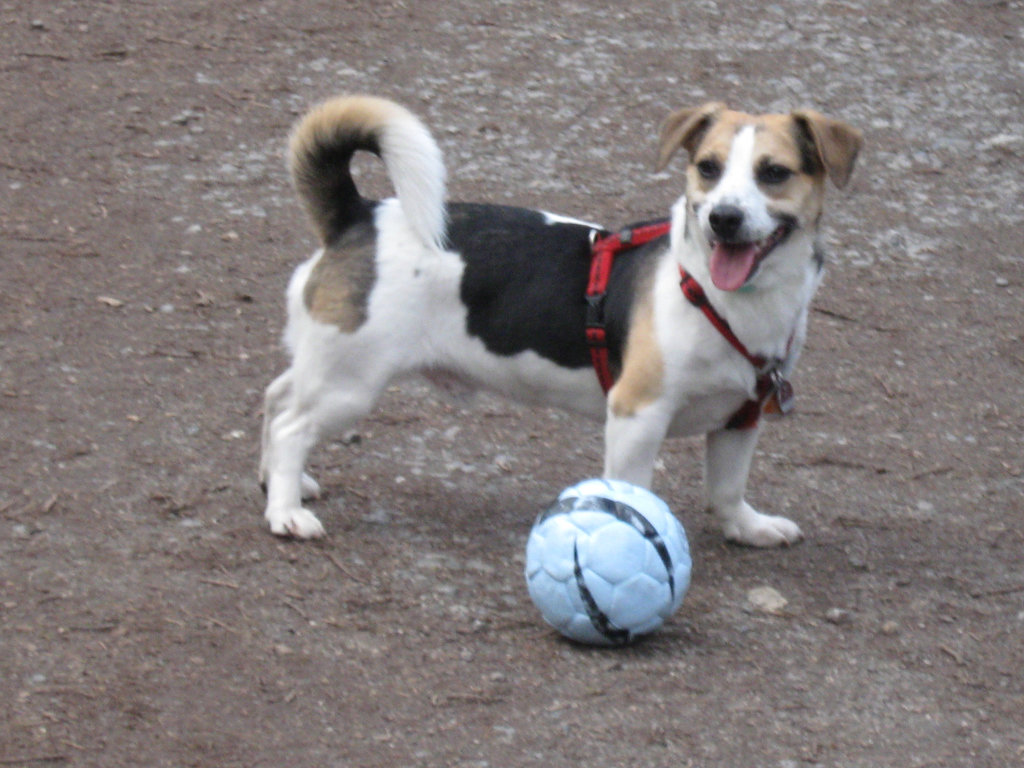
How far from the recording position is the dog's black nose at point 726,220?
3.95m

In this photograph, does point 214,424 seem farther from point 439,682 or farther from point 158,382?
point 439,682

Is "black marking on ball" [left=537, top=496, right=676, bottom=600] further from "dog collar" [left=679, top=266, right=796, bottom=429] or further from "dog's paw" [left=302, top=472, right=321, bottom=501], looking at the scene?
"dog's paw" [left=302, top=472, right=321, bottom=501]

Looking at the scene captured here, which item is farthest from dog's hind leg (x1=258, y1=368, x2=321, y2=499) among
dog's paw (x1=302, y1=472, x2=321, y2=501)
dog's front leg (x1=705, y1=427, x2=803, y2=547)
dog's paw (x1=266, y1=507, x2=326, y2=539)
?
dog's front leg (x1=705, y1=427, x2=803, y2=547)

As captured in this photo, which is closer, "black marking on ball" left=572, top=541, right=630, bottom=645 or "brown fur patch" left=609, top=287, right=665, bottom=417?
"black marking on ball" left=572, top=541, right=630, bottom=645

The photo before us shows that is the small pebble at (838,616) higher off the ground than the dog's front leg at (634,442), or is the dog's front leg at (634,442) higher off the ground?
the dog's front leg at (634,442)

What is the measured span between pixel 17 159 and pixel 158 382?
2496 mm

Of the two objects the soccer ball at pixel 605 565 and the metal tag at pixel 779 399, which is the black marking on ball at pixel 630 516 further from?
the metal tag at pixel 779 399

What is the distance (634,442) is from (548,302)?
0.53 meters

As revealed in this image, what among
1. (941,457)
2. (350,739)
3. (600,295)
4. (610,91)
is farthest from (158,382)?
(610,91)

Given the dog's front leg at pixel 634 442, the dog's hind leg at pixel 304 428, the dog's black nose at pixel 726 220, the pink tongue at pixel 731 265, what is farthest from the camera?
the dog's hind leg at pixel 304 428

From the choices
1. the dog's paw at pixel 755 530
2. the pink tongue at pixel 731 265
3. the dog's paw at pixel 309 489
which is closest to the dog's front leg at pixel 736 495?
the dog's paw at pixel 755 530

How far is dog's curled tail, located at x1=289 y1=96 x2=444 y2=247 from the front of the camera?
14.5ft

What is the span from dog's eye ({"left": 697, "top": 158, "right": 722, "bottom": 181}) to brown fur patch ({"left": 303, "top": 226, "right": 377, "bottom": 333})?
1073 millimetres

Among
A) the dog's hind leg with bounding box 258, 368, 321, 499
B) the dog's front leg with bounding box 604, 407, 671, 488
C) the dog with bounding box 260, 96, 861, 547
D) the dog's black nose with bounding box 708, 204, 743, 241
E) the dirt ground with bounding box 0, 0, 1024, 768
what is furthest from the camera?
the dog's hind leg with bounding box 258, 368, 321, 499
